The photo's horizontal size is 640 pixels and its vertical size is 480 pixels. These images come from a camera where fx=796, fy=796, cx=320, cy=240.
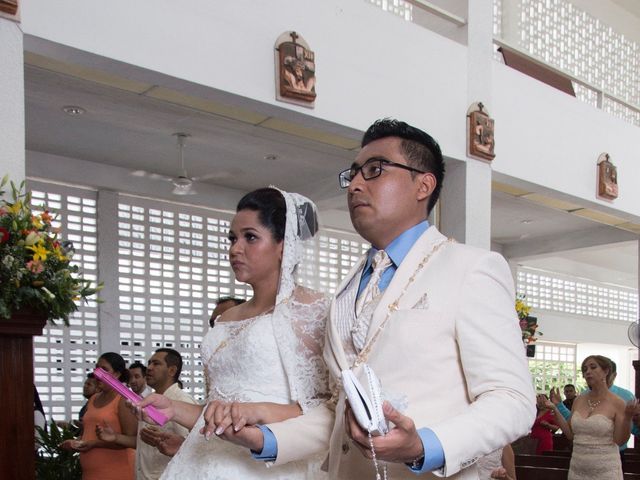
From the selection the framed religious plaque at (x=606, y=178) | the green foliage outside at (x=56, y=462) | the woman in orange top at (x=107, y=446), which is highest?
the framed religious plaque at (x=606, y=178)

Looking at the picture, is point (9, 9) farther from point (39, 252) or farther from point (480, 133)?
point (480, 133)

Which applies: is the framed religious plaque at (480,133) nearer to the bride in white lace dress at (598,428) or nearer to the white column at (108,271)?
the bride in white lace dress at (598,428)

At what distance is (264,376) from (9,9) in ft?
9.20

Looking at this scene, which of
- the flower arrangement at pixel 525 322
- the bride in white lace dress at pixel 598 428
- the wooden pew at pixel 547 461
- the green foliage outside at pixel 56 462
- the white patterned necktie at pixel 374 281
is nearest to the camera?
the white patterned necktie at pixel 374 281

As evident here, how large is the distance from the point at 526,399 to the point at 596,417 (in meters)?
5.33

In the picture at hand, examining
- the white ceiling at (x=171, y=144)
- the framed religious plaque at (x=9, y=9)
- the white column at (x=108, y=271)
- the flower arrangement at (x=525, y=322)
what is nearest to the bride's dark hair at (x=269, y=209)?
the framed religious plaque at (x=9, y=9)

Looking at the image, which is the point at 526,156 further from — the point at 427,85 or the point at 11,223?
the point at 11,223

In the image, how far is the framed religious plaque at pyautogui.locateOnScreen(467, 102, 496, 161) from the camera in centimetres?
750

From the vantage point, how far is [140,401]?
7.66 feet

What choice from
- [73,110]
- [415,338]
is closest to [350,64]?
[73,110]

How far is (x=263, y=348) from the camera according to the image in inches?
109

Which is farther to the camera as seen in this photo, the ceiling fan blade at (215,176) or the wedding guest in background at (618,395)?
the ceiling fan blade at (215,176)

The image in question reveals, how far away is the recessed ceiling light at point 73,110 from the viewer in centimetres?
722

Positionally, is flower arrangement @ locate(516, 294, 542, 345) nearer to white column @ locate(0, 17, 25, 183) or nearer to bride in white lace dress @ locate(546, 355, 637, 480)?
bride in white lace dress @ locate(546, 355, 637, 480)
